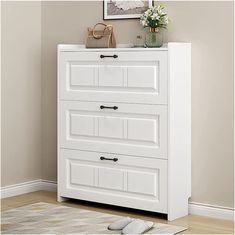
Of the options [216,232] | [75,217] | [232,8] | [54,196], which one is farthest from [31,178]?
[232,8]

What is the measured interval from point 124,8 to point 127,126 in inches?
38.0

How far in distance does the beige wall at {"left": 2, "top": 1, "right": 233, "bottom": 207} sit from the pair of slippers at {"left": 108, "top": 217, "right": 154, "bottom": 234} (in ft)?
2.14

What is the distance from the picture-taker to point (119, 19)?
4.78 m

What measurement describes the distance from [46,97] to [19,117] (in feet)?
1.00

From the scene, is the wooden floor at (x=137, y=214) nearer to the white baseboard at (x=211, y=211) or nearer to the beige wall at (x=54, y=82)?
the white baseboard at (x=211, y=211)

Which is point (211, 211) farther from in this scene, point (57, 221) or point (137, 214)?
point (57, 221)

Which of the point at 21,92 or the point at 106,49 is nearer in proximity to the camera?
the point at 106,49

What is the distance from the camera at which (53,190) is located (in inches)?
205

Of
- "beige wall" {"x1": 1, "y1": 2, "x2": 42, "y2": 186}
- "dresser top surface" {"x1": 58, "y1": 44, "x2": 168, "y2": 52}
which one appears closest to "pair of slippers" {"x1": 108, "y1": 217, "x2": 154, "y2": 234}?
"dresser top surface" {"x1": 58, "y1": 44, "x2": 168, "y2": 52}

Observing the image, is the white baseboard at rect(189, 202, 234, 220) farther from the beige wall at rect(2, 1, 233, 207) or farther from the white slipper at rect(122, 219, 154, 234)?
the white slipper at rect(122, 219, 154, 234)

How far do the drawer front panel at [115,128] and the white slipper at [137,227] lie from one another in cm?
53

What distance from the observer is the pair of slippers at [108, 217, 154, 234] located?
384 cm

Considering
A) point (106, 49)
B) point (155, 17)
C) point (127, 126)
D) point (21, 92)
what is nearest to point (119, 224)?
point (127, 126)

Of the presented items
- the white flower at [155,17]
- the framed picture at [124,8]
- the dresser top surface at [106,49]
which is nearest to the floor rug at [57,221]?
the dresser top surface at [106,49]
